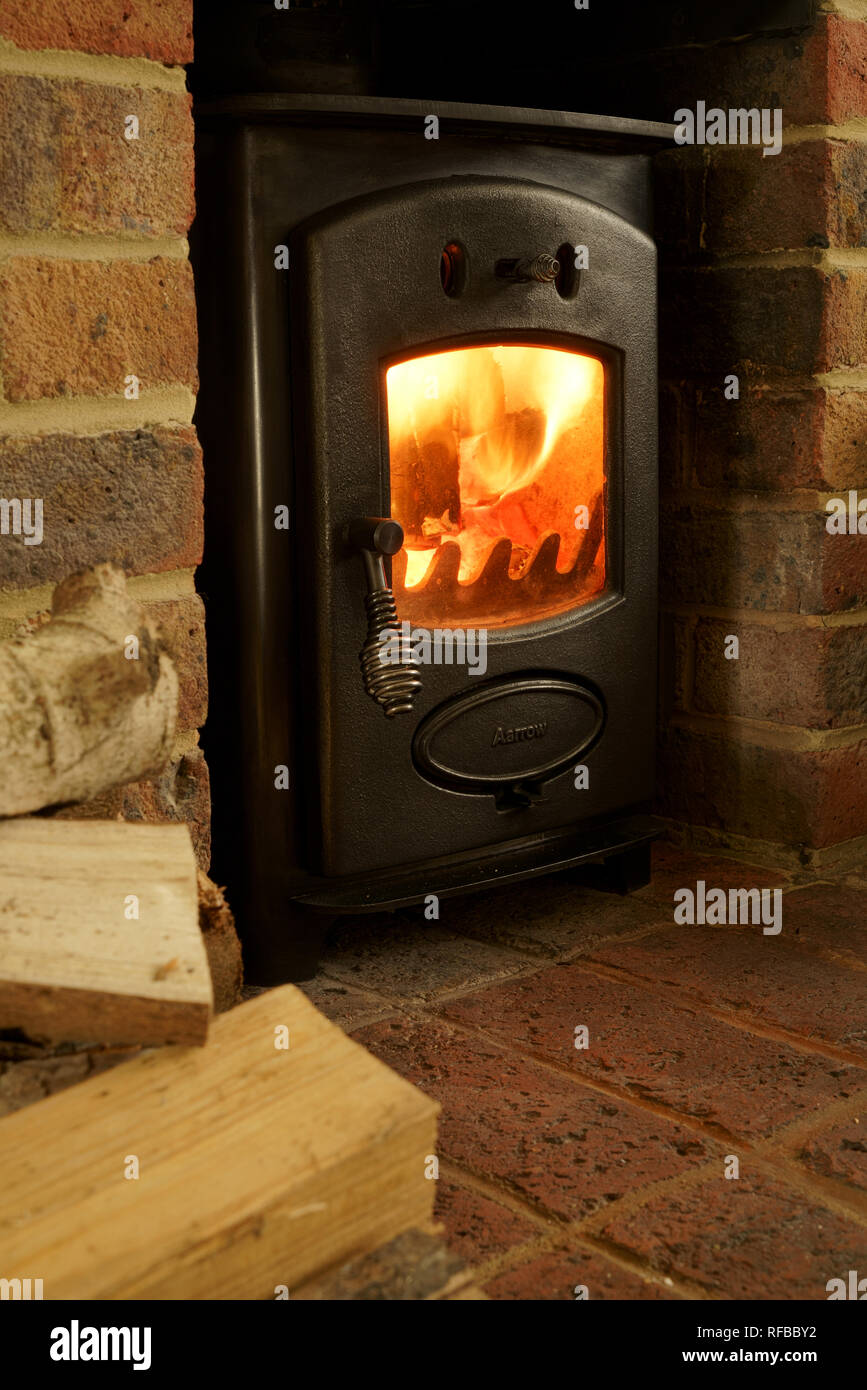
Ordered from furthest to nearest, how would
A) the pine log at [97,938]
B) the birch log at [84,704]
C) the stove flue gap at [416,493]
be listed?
the stove flue gap at [416,493] → the birch log at [84,704] → the pine log at [97,938]

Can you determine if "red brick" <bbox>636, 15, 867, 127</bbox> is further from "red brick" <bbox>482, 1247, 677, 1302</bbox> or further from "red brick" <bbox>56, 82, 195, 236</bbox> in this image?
"red brick" <bbox>482, 1247, 677, 1302</bbox>

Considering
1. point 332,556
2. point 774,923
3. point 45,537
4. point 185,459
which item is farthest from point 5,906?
point 774,923

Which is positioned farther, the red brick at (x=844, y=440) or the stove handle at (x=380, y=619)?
the red brick at (x=844, y=440)

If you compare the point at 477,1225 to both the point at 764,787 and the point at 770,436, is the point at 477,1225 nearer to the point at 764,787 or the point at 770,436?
the point at 764,787

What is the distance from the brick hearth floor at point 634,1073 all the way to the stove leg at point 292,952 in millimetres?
46

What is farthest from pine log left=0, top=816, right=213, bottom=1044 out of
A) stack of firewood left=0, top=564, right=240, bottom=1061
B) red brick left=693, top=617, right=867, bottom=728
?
red brick left=693, top=617, right=867, bottom=728

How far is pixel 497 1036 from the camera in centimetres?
162

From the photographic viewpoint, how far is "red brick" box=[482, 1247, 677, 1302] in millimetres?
1137

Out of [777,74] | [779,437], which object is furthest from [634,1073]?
[777,74]

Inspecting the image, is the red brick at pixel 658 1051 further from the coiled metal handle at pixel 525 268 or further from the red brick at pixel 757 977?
the coiled metal handle at pixel 525 268

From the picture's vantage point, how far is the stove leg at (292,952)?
176cm

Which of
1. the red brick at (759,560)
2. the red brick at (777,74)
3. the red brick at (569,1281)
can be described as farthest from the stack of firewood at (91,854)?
the red brick at (777,74)

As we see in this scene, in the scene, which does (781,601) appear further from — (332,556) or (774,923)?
(332,556)

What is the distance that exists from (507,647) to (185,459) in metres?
0.52
